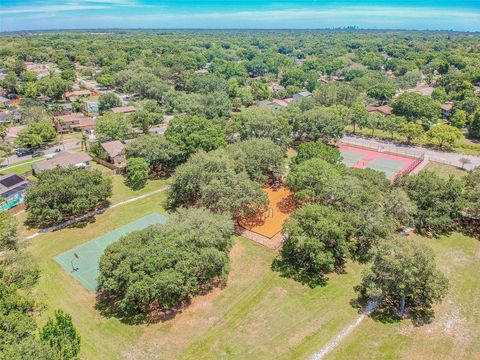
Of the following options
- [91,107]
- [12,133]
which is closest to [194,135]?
[12,133]

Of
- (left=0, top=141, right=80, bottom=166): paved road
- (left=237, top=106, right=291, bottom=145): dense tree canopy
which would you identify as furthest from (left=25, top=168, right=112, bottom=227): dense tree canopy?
(left=237, top=106, right=291, bottom=145): dense tree canopy

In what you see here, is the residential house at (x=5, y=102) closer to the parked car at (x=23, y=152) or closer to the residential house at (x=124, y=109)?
the residential house at (x=124, y=109)

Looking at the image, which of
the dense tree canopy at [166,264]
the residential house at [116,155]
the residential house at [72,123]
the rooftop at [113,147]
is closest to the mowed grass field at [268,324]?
the dense tree canopy at [166,264]

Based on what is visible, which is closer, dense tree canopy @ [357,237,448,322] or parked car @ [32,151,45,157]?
dense tree canopy @ [357,237,448,322]

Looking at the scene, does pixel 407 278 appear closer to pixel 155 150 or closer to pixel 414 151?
pixel 155 150

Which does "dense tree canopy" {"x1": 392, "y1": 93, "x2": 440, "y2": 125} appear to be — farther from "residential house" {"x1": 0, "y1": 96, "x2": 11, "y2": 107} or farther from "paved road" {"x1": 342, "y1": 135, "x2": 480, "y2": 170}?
"residential house" {"x1": 0, "y1": 96, "x2": 11, "y2": 107}

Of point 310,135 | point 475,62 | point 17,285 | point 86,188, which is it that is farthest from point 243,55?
point 17,285

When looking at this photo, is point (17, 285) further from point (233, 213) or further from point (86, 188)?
point (233, 213)
